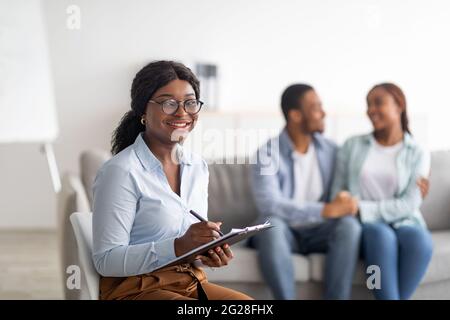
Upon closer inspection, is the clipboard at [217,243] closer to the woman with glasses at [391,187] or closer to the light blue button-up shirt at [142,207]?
the light blue button-up shirt at [142,207]

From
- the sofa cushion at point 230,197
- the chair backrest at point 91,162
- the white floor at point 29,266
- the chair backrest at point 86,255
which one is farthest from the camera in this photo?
the white floor at point 29,266

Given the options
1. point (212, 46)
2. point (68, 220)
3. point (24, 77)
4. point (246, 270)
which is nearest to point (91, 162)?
point (24, 77)

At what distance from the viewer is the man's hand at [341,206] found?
2092 millimetres

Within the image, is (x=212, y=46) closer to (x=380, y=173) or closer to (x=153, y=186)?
(x=380, y=173)

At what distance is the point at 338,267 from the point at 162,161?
1.22m

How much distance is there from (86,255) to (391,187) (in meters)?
1.11

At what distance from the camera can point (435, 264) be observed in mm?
1958

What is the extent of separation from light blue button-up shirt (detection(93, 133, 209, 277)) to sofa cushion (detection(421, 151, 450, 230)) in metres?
1.26

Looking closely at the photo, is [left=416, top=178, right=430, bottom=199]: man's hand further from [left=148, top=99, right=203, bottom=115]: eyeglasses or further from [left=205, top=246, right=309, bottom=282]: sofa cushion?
[left=148, top=99, right=203, bottom=115]: eyeglasses

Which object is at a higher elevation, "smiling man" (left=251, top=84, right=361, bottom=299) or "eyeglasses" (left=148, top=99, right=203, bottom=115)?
"eyeglasses" (left=148, top=99, right=203, bottom=115)

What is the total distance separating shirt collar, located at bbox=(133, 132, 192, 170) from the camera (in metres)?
0.95

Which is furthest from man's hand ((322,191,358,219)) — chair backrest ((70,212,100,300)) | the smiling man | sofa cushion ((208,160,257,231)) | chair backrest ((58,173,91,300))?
chair backrest ((70,212,100,300))

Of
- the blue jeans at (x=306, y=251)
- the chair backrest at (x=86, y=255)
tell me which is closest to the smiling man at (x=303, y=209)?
the blue jeans at (x=306, y=251)

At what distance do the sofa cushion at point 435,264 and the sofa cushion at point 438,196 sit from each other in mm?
36
